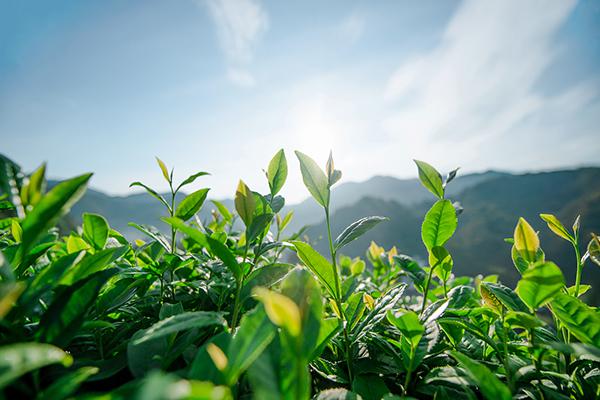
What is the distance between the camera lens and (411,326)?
544mm

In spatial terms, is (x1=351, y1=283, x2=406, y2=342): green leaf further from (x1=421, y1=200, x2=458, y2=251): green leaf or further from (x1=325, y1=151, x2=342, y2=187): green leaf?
(x1=325, y1=151, x2=342, y2=187): green leaf

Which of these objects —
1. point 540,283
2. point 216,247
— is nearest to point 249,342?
point 216,247

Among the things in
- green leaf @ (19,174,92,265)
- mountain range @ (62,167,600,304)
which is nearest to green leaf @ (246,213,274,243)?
green leaf @ (19,174,92,265)

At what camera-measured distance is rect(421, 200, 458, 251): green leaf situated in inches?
27.9

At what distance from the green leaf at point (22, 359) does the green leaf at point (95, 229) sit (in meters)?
0.49

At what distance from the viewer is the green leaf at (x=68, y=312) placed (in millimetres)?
451

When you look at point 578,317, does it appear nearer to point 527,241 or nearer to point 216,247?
point 527,241

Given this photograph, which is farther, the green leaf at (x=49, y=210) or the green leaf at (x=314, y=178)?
the green leaf at (x=314, y=178)

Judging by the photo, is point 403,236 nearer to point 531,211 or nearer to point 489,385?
point 531,211

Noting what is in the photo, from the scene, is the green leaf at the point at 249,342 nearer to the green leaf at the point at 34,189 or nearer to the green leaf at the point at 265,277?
the green leaf at the point at 265,277

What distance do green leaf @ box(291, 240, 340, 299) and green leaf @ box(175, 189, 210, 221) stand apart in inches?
13.8

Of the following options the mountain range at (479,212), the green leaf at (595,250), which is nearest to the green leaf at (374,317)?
the green leaf at (595,250)

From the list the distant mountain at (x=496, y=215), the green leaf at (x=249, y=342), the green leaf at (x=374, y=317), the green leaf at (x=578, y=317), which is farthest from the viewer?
the distant mountain at (x=496, y=215)

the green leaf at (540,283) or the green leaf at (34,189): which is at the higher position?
the green leaf at (34,189)
